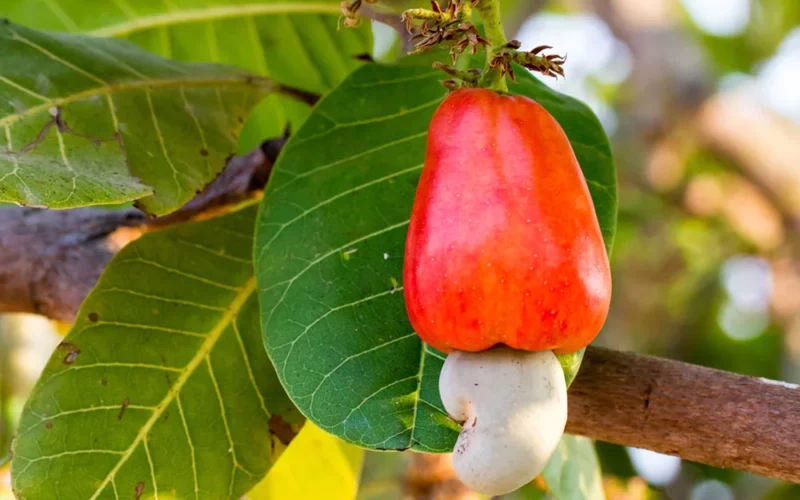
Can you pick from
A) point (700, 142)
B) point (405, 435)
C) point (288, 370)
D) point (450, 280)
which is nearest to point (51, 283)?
point (288, 370)

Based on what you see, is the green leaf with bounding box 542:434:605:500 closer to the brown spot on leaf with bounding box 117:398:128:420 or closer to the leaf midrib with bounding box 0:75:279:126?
the brown spot on leaf with bounding box 117:398:128:420

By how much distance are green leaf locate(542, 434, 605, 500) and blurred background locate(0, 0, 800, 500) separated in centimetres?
108

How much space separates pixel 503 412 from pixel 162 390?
1.79 feet

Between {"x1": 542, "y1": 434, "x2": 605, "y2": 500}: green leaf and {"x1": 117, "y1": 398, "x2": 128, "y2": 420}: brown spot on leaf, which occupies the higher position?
{"x1": 117, "y1": 398, "x2": 128, "y2": 420}: brown spot on leaf

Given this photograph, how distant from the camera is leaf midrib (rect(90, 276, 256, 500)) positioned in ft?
3.32

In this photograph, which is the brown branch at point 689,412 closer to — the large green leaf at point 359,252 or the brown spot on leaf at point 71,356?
the large green leaf at point 359,252

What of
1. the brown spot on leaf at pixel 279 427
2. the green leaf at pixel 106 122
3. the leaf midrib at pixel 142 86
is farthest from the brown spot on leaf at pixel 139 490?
the leaf midrib at pixel 142 86

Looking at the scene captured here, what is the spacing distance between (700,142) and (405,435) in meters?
3.09

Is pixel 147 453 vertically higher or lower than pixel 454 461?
lower

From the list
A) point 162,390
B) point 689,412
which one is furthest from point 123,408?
point 689,412

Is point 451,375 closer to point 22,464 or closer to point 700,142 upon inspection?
point 22,464

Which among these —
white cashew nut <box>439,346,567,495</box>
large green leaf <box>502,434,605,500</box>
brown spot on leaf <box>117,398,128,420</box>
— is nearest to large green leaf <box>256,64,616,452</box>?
white cashew nut <box>439,346,567,495</box>

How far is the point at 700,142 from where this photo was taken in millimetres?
3574

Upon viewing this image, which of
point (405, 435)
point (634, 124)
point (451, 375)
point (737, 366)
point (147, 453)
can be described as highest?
point (451, 375)
